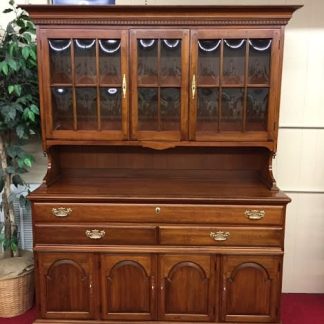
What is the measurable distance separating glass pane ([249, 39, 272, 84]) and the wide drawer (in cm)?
73

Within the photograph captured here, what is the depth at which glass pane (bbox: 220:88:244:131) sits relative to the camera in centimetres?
206

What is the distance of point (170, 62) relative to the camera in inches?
79.8

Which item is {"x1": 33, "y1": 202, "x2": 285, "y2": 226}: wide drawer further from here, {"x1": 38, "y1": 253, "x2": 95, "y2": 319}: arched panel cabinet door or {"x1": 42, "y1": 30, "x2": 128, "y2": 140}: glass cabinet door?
{"x1": 42, "y1": 30, "x2": 128, "y2": 140}: glass cabinet door

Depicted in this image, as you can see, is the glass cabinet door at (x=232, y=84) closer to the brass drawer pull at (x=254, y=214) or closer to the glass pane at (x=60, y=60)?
the brass drawer pull at (x=254, y=214)

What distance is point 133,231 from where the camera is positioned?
1.99 meters

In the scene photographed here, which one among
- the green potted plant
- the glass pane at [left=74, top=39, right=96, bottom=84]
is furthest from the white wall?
the glass pane at [left=74, top=39, right=96, bottom=84]

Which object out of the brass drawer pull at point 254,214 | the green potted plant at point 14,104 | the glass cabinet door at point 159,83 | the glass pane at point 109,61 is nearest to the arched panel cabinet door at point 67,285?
the green potted plant at point 14,104

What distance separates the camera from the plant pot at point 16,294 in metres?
2.23

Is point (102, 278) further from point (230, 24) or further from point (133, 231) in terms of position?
point (230, 24)

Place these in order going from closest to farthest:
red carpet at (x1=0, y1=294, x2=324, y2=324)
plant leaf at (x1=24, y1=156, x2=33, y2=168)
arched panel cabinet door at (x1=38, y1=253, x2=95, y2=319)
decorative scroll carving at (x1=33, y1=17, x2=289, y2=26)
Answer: decorative scroll carving at (x1=33, y1=17, x2=289, y2=26) < arched panel cabinet door at (x1=38, y1=253, x2=95, y2=319) < plant leaf at (x1=24, y1=156, x2=33, y2=168) < red carpet at (x1=0, y1=294, x2=324, y2=324)

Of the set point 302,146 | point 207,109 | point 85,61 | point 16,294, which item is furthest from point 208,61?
point 16,294

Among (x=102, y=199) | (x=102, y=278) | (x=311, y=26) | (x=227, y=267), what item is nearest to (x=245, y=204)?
(x=227, y=267)

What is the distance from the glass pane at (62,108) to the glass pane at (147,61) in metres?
0.43

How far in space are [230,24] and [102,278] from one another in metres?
1.61
